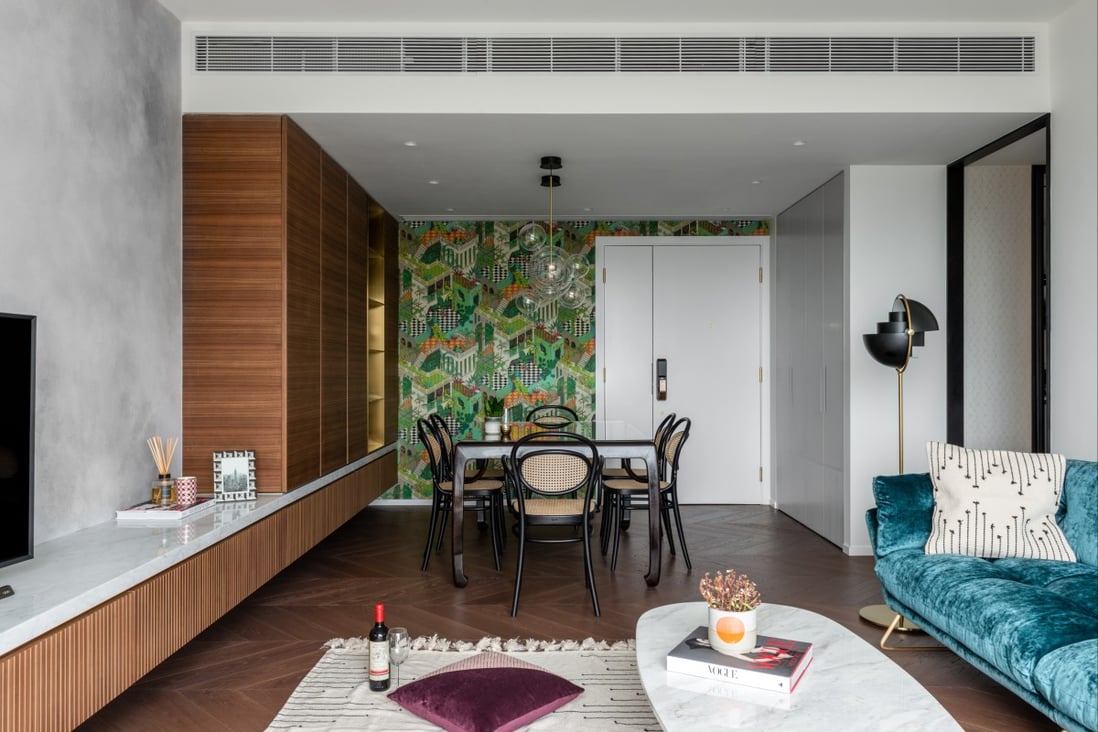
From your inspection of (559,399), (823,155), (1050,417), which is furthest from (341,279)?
(1050,417)

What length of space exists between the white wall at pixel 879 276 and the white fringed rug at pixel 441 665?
242 cm

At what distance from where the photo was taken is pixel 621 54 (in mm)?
3785

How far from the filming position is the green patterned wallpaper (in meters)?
6.66

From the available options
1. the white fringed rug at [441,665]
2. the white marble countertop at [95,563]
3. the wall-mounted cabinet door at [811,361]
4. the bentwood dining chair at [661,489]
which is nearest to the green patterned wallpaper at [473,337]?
the wall-mounted cabinet door at [811,361]

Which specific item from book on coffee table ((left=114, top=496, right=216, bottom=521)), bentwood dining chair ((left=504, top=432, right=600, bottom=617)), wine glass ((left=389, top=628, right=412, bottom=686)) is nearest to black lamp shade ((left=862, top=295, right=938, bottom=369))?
bentwood dining chair ((left=504, top=432, right=600, bottom=617))

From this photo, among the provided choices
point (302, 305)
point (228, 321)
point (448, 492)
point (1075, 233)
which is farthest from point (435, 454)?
point (1075, 233)

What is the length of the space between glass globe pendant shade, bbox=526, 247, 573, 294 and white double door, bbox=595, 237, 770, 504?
6.40 feet

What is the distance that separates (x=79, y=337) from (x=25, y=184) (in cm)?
60

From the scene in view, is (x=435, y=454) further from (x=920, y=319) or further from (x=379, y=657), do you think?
(x=920, y=319)

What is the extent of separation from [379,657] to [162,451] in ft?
5.40

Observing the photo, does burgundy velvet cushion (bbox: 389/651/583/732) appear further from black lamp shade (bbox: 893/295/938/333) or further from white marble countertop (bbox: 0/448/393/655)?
black lamp shade (bbox: 893/295/938/333)

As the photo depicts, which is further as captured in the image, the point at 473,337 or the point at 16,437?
the point at 473,337

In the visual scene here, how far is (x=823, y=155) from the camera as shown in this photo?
4.61 m

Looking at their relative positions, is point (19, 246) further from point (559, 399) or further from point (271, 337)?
point (559, 399)
